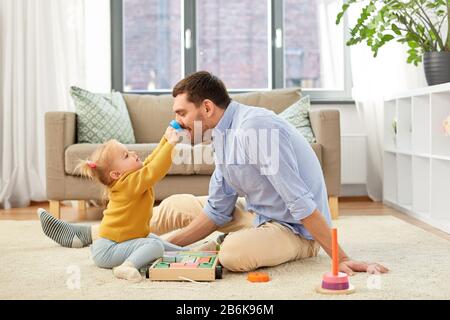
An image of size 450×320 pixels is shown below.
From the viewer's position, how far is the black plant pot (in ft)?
12.5

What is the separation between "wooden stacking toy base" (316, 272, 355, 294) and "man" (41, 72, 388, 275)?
207 mm

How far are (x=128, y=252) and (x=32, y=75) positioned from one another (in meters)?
2.87

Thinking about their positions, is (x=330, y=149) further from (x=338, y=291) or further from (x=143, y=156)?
(x=338, y=291)

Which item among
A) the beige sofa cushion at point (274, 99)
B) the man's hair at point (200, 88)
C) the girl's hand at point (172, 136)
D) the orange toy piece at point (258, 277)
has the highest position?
the beige sofa cushion at point (274, 99)

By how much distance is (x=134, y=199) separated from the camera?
2404mm

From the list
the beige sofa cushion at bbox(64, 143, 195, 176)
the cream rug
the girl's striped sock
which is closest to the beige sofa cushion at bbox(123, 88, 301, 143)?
the beige sofa cushion at bbox(64, 143, 195, 176)

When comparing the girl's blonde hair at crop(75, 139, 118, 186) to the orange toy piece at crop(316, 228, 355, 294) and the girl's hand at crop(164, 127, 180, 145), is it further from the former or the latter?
the orange toy piece at crop(316, 228, 355, 294)

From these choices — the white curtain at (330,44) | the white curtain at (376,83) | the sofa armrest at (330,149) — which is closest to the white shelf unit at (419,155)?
the white curtain at (376,83)

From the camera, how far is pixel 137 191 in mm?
2371

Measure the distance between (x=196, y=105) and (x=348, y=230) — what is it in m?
1.44

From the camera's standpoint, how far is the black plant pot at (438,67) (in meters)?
3.82

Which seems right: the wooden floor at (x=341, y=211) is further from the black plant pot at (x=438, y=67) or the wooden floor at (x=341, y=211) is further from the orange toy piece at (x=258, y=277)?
the orange toy piece at (x=258, y=277)

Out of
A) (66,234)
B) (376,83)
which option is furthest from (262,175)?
(376,83)

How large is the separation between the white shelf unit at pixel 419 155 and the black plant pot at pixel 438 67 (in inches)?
4.2
